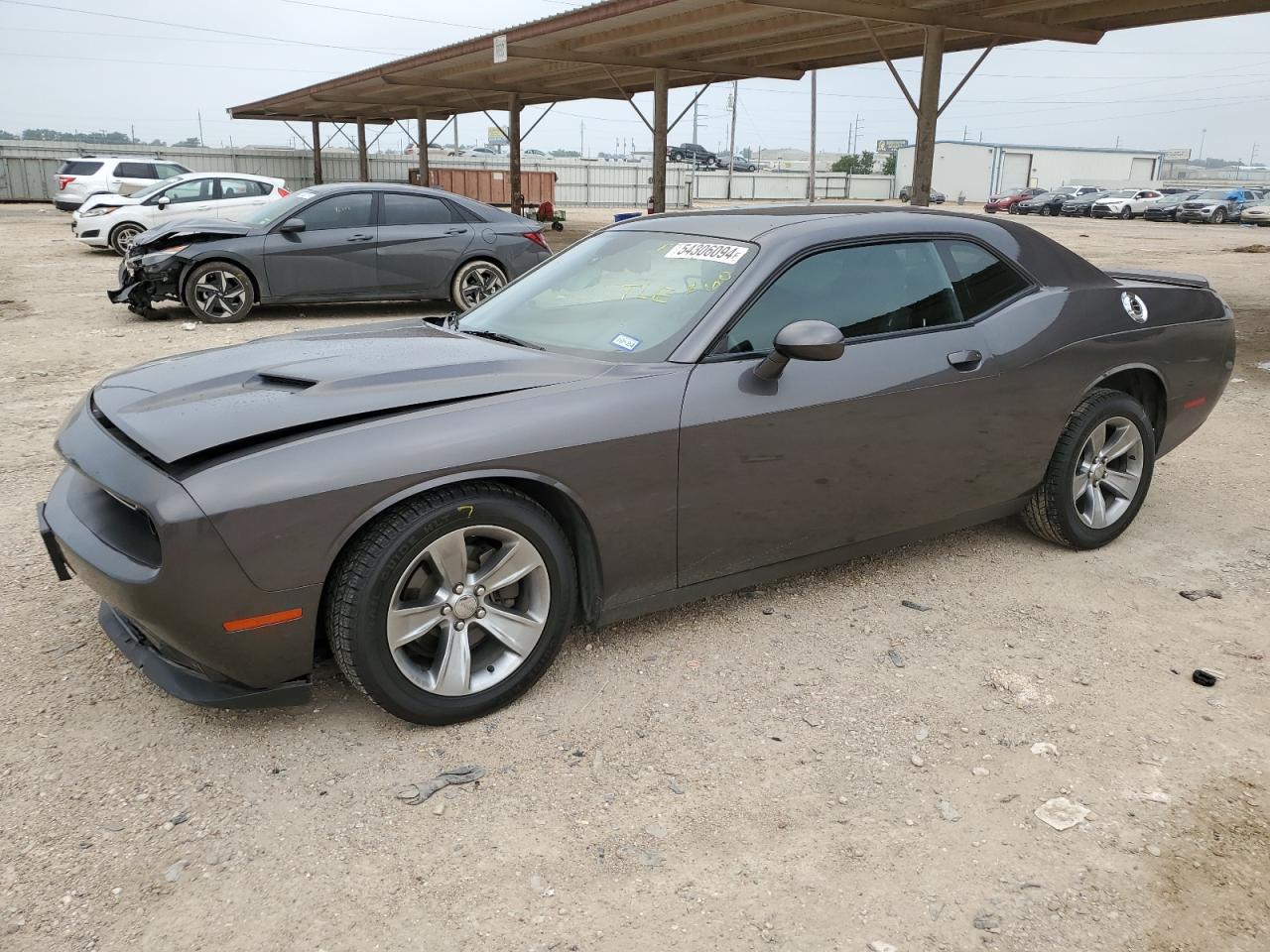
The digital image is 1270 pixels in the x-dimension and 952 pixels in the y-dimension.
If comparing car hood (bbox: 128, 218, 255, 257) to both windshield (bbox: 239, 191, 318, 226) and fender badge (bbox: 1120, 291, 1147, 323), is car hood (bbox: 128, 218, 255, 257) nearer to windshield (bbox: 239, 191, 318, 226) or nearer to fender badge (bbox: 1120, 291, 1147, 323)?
windshield (bbox: 239, 191, 318, 226)

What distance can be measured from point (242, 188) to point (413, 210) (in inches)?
271

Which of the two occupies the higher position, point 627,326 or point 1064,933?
point 627,326

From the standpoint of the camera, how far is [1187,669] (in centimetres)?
337

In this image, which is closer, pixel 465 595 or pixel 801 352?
pixel 465 595

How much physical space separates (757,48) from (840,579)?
15.7 meters

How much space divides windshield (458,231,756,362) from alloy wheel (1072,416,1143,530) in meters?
1.88

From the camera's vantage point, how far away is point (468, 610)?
288 centimetres

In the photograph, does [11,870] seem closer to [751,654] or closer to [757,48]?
[751,654]

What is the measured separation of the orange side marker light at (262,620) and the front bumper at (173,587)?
0.04 ft

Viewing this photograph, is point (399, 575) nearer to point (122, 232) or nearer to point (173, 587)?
point (173, 587)

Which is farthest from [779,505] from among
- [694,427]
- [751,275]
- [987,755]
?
[987,755]

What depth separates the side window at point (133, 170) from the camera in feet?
72.7

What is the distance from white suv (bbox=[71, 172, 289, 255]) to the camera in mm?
15703

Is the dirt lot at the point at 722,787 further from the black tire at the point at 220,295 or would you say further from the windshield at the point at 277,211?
the windshield at the point at 277,211
